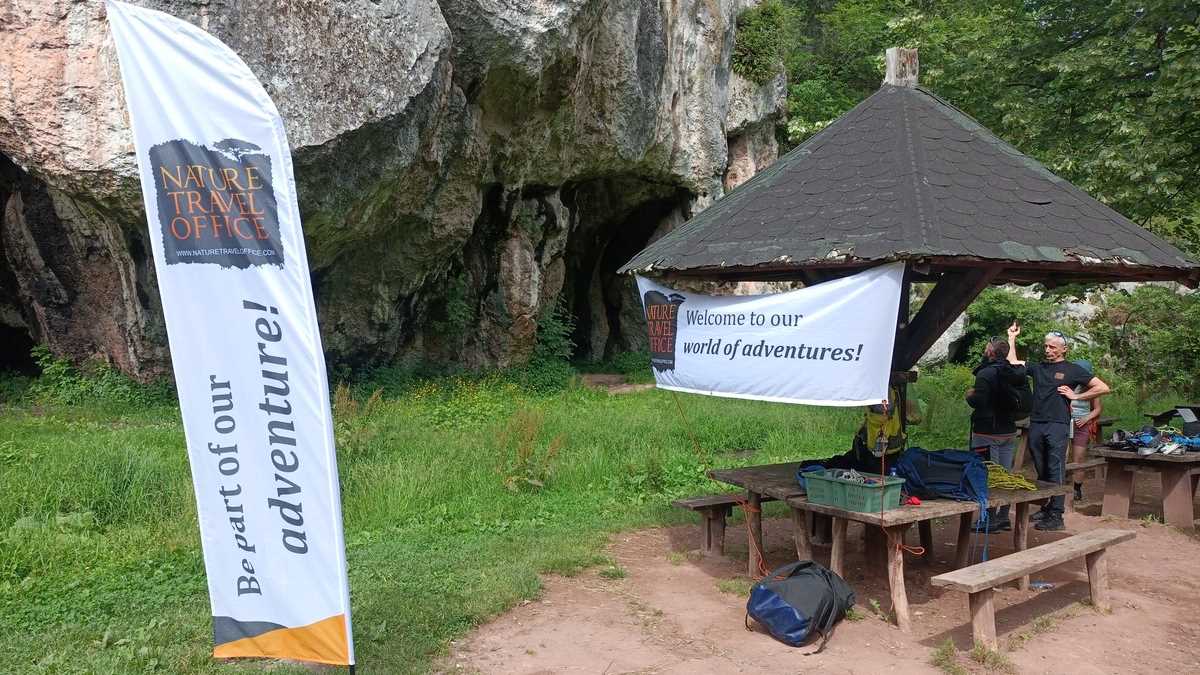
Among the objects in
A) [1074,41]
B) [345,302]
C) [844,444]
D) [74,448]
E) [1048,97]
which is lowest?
[844,444]

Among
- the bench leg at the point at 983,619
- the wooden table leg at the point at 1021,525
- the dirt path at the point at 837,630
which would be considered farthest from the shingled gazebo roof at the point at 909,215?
the dirt path at the point at 837,630

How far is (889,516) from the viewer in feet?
17.6

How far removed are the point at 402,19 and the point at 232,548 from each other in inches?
318

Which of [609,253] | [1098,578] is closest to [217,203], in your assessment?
[1098,578]

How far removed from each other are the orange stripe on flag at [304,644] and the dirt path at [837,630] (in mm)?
899

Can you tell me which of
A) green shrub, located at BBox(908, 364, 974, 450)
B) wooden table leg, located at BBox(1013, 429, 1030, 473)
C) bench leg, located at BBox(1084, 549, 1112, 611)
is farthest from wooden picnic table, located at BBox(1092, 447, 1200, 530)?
bench leg, located at BBox(1084, 549, 1112, 611)

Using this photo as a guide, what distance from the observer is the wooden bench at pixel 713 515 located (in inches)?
284

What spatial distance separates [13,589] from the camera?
6176 millimetres

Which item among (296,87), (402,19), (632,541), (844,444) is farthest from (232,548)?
(844,444)

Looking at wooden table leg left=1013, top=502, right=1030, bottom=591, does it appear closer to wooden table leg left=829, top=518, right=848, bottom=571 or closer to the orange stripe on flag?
wooden table leg left=829, top=518, right=848, bottom=571

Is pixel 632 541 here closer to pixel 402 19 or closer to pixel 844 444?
pixel 844 444

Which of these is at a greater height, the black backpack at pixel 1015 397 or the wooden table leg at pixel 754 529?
the black backpack at pixel 1015 397

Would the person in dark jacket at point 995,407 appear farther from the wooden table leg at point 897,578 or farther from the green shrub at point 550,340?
the green shrub at point 550,340

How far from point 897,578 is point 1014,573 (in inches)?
28.5
